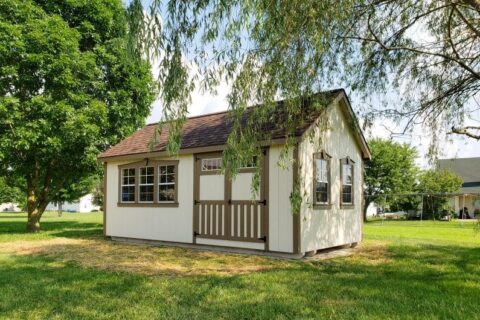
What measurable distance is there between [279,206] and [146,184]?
478 cm

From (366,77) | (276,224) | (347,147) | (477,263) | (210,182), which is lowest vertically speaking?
(477,263)

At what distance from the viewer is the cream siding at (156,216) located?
11273 millimetres

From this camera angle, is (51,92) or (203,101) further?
(51,92)

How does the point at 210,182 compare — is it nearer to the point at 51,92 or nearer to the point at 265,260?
the point at 265,260

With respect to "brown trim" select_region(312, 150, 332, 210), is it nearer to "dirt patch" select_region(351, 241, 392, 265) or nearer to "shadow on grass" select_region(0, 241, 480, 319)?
"dirt patch" select_region(351, 241, 392, 265)

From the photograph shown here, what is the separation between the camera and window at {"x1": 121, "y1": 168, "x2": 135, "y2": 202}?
508 inches

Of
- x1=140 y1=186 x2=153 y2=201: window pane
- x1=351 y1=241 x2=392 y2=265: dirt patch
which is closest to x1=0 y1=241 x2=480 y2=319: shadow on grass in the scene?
x1=351 y1=241 x2=392 y2=265: dirt patch

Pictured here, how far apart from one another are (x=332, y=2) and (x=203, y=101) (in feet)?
8.06

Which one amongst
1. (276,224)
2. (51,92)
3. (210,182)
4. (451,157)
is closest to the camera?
(451,157)

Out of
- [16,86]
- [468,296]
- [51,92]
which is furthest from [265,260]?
[16,86]

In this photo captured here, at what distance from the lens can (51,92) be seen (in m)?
14.2

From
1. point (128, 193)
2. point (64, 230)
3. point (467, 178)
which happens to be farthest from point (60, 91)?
point (467, 178)

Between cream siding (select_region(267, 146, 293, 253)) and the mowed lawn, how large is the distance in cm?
51

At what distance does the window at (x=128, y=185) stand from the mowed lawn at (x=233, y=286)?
2.88 meters
